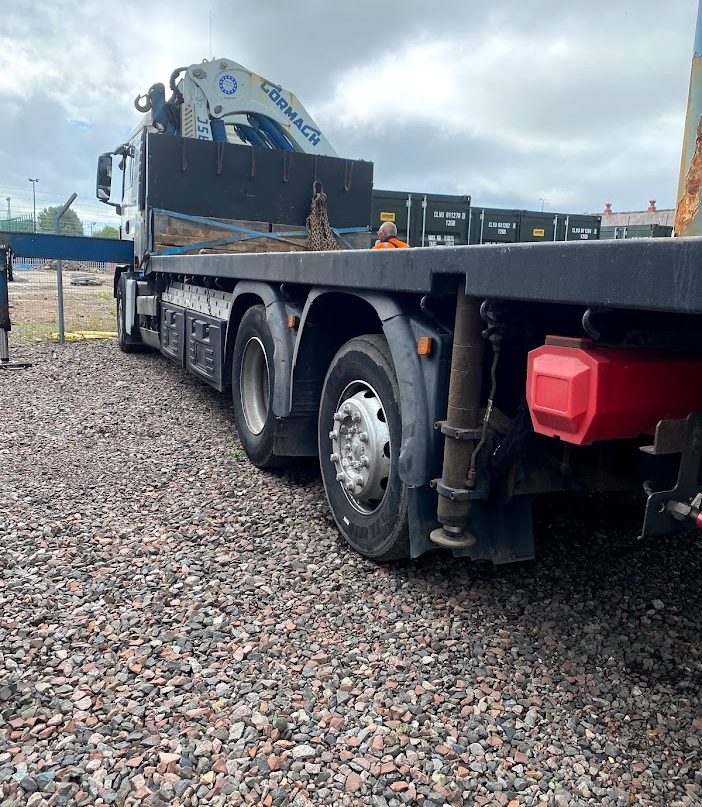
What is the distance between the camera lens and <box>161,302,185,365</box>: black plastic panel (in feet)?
20.8

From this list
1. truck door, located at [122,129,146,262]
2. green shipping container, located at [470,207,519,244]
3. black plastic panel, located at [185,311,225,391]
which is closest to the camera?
black plastic panel, located at [185,311,225,391]

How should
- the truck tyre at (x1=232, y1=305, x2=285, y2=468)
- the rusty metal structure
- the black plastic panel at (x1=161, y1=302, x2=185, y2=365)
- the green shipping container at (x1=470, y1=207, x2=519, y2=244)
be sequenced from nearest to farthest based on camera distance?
1. the rusty metal structure
2. the truck tyre at (x1=232, y1=305, x2=285, y2=468)
3. the black plastic panel at (x1=161, y1=302, x2=185, y2=365)
4. the green shipping container at (x1=470, y1=207, x2=519, y2=244)

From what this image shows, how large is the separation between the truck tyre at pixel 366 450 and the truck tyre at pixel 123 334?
261 inches

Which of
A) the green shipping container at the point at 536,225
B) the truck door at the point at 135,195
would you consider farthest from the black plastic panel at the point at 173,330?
the green shipping container at the point at 536,225

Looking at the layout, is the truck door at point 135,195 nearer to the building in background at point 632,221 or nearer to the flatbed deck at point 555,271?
the flatbed deck at point 555,271

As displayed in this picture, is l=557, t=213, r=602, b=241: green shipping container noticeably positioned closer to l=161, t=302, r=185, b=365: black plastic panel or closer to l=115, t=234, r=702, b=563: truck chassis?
l=161, t=302, r=185, b=365: black plastic panel

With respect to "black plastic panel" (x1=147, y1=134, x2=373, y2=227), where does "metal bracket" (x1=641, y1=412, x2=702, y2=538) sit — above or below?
below

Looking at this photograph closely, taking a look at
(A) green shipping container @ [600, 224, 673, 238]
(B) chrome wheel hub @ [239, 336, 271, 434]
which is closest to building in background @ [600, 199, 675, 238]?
(A) green shipping container @ [600, 224, 673, 238]

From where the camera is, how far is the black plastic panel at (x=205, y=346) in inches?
202

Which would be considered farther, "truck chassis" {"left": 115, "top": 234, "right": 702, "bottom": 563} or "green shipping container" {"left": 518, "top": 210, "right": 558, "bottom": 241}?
"green shipping container" {"left": 518, "top": 210, "right": 558, "bottom": 241}

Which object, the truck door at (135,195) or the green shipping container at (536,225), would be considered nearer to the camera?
the truck door at (135,195)

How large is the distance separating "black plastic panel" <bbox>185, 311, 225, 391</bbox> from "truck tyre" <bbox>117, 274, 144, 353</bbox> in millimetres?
3620

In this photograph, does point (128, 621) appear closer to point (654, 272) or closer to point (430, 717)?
point (430, 717)

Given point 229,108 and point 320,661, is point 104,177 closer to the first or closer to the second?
point 229,108
